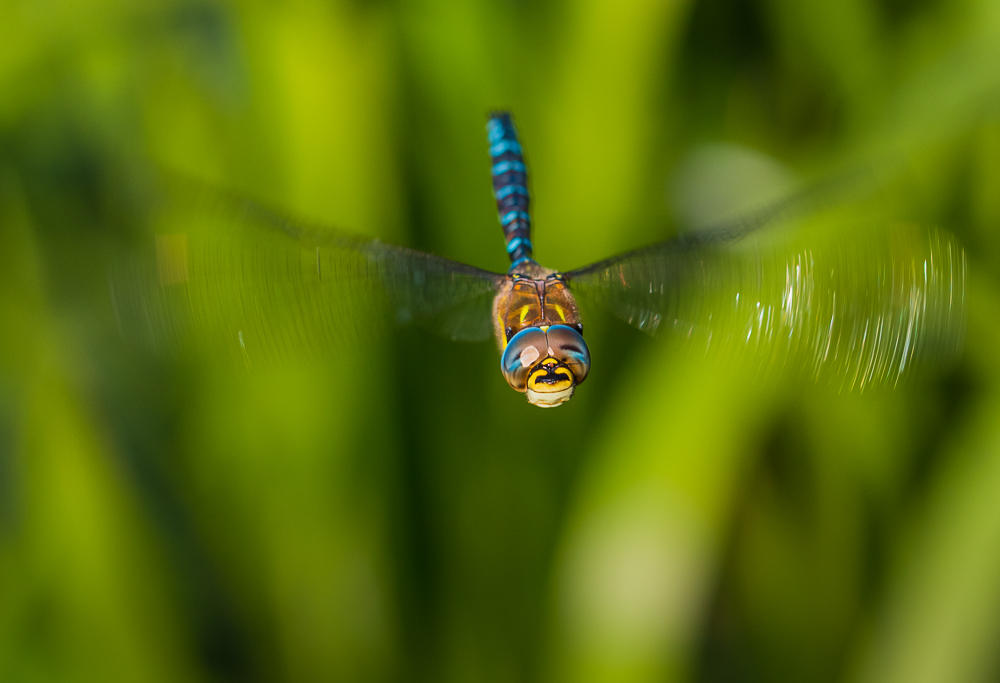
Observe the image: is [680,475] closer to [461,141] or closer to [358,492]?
[358,492]

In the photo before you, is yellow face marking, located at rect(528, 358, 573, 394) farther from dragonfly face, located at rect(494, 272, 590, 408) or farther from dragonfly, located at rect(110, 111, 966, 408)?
dragonfly, located at rect(110, 111, 966, 408)

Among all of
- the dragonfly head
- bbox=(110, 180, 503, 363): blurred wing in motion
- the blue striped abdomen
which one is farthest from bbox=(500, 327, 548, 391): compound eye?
the blue striped abdomen

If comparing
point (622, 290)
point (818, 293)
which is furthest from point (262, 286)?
point (818, 293)

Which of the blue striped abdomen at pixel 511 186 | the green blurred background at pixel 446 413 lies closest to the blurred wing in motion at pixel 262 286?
the blue striped abdomen at pixel 511 186

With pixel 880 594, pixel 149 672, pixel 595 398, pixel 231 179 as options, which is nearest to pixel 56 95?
pixel 231 179

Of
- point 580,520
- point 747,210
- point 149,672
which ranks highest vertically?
point 747,210
